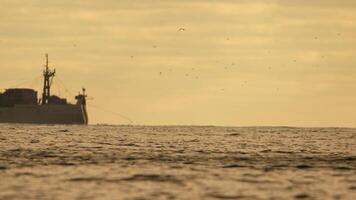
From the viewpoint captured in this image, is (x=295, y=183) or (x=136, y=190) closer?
(x=136, y=190)

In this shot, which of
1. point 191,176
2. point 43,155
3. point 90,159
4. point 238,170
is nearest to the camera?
point 191,176

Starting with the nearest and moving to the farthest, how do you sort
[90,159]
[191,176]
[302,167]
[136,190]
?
[136,190] → [191,176] → [302,167] → [90,159]

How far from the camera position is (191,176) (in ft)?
131

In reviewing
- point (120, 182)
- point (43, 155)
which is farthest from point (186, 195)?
point (43, 155)

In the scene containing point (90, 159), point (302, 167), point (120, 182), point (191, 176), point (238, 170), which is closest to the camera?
point (120, 182)

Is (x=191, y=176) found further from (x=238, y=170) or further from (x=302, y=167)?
(x=302, y=167)

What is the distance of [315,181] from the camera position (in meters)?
38.2

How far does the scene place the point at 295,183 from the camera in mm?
37094

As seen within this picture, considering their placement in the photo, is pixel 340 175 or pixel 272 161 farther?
pixel 272 161

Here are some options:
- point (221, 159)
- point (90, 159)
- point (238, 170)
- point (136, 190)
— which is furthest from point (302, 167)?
point (136, 190)

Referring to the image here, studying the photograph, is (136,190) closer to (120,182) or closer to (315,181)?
(120,182)

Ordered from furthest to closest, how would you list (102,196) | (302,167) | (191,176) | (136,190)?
(302,167)
(191,176)
(136,190)
(102,196)

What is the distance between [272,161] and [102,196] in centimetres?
2392

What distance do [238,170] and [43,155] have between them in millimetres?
17020
